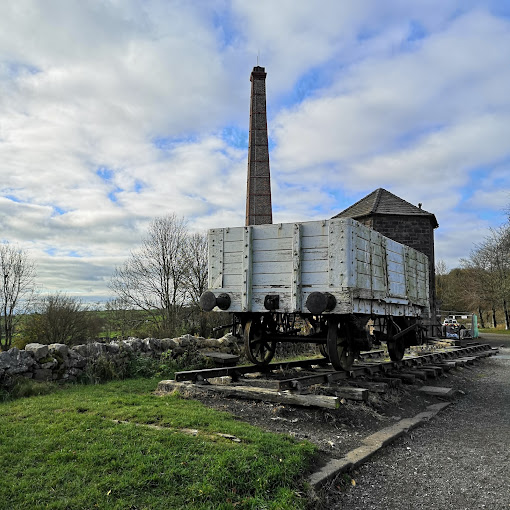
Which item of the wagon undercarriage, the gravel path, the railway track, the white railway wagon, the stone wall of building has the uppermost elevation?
the stone wall of building

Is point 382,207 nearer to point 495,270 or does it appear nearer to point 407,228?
point 407,228

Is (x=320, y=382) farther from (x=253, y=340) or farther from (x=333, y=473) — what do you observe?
(x=333, y=473)

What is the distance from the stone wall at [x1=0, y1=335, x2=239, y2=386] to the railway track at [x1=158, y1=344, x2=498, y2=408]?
71.4 inches

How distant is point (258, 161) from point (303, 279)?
16.8 metres

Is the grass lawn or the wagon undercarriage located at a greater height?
the wagon undercarriage

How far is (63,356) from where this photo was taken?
7.55 m

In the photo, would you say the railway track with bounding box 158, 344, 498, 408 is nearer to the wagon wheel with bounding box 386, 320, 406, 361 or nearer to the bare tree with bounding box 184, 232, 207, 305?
the wagon wheel with bounding box 386, 320, 406, 361

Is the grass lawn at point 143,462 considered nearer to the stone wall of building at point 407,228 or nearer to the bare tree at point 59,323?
the bare tree at point 59,323

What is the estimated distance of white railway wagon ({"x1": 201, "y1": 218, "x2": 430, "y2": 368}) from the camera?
6.48m

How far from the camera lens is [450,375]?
10867 millimetres

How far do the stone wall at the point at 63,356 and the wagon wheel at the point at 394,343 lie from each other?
4.51 metres

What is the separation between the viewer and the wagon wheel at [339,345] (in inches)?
271

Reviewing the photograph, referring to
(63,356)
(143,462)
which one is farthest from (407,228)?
(143,462)

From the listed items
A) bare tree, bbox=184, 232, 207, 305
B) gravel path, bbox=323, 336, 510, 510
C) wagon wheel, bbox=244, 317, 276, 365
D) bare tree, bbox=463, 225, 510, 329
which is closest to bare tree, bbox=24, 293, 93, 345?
bare tree, bbox=184, 232, 207, 305
